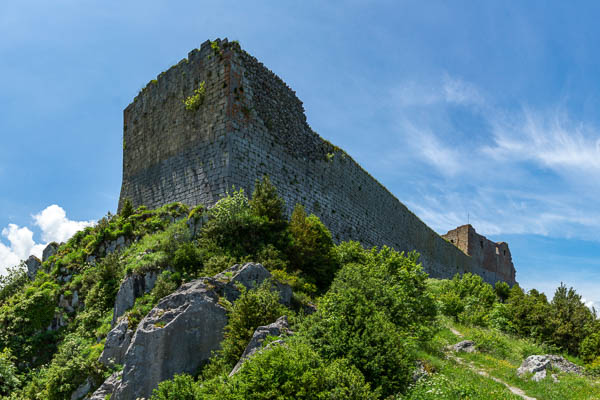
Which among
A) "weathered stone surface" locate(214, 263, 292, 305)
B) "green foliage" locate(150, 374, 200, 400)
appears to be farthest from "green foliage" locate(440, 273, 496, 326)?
"green foliage" locate(150, 374, 200, 400)

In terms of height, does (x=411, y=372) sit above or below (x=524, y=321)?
below

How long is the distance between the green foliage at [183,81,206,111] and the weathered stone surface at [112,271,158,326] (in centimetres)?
856

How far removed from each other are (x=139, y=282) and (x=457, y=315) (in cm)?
1388

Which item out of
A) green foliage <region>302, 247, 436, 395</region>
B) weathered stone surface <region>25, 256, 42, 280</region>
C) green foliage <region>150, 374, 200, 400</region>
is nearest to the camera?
green foliage <region>302, 247, 436, 395</region>

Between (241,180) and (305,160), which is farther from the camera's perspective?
(305,160)

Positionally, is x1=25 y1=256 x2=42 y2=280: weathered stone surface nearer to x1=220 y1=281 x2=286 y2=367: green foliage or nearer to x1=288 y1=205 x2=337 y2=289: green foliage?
x1=288 y1=205 x2=337 y2=289: green foliage

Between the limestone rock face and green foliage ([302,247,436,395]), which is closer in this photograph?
green foliage ([302,247,436,395])

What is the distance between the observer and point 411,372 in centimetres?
745

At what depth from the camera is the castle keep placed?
1745 cm

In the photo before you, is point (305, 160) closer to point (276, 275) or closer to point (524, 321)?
point (276, 275)

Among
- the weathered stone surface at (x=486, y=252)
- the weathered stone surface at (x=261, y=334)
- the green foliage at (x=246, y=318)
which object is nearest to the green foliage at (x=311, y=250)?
the green foliage at (x=246, y=318)

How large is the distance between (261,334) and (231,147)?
33.8 ft

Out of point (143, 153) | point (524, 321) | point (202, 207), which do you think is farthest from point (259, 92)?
point (524, 321)

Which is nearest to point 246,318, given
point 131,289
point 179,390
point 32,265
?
point 179,390
